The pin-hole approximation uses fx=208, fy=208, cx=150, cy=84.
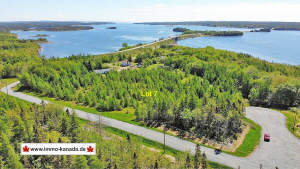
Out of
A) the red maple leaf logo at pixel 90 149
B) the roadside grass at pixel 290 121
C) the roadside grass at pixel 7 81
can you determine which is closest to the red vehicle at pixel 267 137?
the roadside grass at pixel 290 121

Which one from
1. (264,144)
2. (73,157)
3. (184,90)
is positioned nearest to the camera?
(73,157)

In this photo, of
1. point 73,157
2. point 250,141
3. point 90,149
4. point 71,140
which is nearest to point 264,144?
point 250,141

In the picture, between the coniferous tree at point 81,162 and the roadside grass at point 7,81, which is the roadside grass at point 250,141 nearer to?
the coniferous tree at point 81,162

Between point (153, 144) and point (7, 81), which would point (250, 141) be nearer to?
point (153, 144)

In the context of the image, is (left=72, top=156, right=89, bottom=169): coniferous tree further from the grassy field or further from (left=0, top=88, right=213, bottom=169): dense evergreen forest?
the grassy field

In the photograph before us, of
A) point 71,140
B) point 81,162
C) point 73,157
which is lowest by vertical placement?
point 73,157

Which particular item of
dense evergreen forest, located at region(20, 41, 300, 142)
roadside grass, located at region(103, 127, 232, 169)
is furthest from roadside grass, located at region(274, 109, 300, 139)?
roadside grass, located at region(103, 127, 232, 169)

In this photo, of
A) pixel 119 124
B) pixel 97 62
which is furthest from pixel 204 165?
pixel 97 62

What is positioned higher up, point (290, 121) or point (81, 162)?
point (81, 162)
